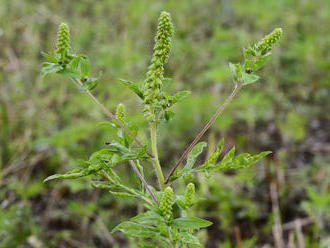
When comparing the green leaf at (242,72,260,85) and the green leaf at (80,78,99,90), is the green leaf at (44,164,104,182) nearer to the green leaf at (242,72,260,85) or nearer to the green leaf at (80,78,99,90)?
the green leaf at (80,78,99,90)

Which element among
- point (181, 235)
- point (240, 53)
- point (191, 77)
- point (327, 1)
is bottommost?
point (181, 235)

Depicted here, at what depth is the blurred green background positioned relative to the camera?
289cm

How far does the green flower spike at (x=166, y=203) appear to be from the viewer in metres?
1.28

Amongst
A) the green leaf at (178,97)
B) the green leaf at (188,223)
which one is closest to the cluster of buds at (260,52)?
the green leaf at (178,97)

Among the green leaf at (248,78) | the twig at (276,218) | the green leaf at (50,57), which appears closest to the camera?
the green leaf at (50,57)

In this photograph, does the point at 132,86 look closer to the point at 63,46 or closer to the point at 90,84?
the point at 90,84

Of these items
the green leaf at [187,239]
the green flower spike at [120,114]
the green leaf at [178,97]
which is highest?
the green leaf at [178,97]

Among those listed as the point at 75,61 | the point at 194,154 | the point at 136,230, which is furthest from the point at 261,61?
the point at 136,230

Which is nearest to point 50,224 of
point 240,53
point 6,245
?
point 6,245

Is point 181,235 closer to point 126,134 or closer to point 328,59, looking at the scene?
point 126,134

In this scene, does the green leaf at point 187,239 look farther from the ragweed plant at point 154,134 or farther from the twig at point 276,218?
the twig at point 276,218

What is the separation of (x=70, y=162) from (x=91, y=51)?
222 centimetres

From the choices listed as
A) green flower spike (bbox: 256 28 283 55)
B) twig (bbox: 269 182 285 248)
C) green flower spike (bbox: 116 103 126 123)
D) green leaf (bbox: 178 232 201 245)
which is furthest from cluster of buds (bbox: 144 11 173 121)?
twig (bbox: 269 182 285 248)

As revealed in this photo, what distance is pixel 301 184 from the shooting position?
3.23 metres
